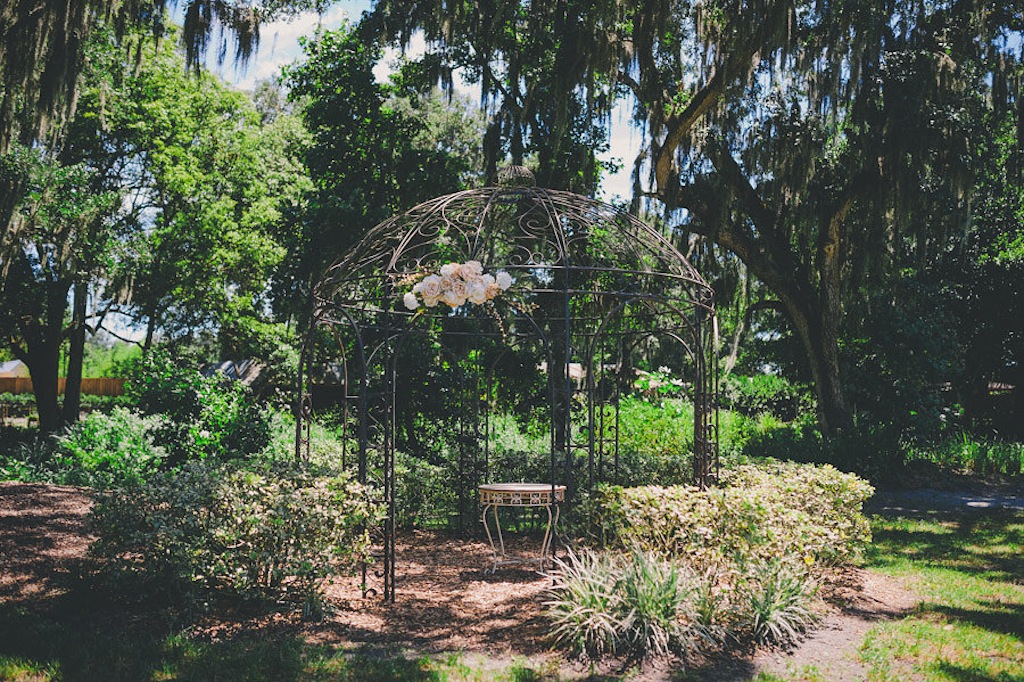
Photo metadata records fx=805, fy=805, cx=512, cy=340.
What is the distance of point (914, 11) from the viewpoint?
36.5ft

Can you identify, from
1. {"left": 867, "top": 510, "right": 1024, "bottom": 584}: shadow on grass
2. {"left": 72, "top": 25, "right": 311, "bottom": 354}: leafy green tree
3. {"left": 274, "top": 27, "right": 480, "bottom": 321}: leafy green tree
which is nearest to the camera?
{"left": 867, "top": 510, "right": 1024, "bottom": 584}: shadow on grass

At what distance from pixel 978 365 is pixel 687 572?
14779 mm

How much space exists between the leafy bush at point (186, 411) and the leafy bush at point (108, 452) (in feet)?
1.44

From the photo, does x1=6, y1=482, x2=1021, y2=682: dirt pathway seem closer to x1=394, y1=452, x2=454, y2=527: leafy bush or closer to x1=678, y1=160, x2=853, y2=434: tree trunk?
x1=394, y1=452, x2=454, y2=527: leafy bush

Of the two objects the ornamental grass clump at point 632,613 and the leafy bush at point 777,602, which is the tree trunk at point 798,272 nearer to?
the leafy bush at point 777,602

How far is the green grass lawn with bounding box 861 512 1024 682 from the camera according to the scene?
4469 mm

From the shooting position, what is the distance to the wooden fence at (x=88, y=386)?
33.5m

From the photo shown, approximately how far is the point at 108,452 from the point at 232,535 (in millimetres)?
6318

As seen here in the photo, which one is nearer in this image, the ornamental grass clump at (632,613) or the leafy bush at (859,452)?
the ornamental grass clump at (632,613)

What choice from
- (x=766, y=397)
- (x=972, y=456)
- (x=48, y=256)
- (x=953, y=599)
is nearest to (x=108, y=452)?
(x=48, y=256)

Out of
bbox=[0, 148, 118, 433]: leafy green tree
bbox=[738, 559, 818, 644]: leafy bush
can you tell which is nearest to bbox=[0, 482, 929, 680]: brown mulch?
bbox=[738, 559, 818, 644]: leafy bush

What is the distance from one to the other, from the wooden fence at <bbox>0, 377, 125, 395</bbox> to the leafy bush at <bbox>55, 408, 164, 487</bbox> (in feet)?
73.9

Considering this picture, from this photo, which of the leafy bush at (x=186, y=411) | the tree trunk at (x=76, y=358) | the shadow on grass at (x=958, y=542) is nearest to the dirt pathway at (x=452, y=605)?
the shadow on grass at (x=958, y=542)

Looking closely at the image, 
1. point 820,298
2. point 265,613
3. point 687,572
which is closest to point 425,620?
point 265,613
